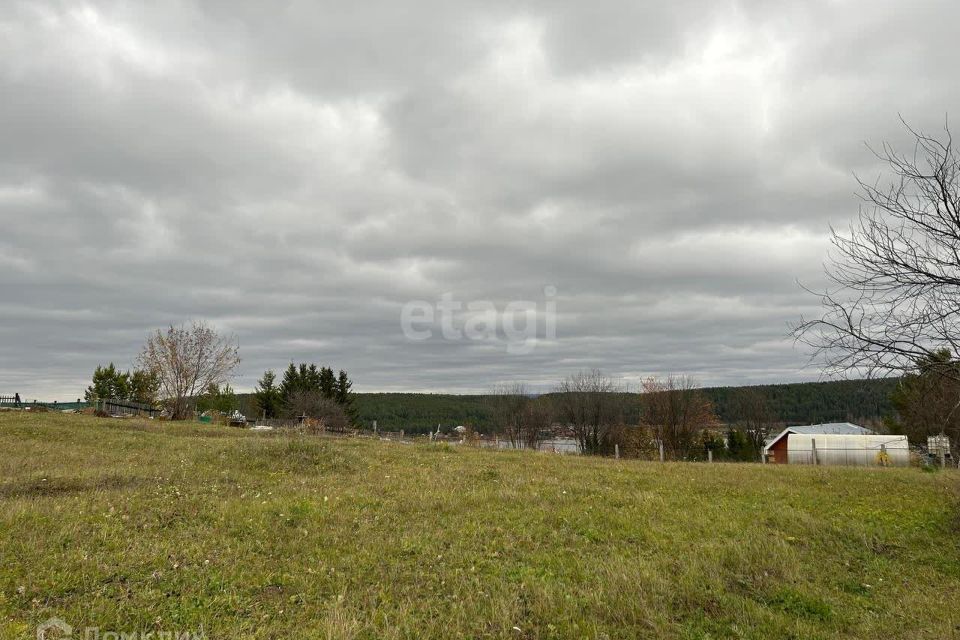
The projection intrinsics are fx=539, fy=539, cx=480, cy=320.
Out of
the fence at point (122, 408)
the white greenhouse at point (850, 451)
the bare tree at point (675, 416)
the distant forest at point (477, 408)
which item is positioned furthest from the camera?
the distant forest at point (477, 408)

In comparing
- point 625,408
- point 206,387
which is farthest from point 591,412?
point 206,387

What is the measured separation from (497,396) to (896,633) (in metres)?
87.3

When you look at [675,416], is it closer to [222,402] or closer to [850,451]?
[850,451]

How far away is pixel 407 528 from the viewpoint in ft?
34.2

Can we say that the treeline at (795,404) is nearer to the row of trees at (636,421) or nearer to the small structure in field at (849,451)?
the row of trees at (636,421)

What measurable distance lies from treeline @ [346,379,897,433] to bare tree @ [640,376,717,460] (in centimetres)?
419

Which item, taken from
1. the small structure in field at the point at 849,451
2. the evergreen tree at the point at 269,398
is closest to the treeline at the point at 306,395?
the evergreen tree at the point at 269,398

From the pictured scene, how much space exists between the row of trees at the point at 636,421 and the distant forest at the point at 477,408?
3.73 meters

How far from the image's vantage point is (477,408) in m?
145

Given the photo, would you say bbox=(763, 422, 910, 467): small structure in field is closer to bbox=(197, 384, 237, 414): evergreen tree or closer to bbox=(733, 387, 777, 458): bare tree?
bbox=(733, 387, 777, 458): bare tree

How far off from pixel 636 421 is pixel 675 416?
991 cm

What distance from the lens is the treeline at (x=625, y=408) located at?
3785 inches

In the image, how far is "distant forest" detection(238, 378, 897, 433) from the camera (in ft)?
333

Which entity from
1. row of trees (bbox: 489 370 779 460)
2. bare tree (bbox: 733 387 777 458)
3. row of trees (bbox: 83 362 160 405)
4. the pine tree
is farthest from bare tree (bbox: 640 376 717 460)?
row of trees (bbox: 83 362 160 405)
